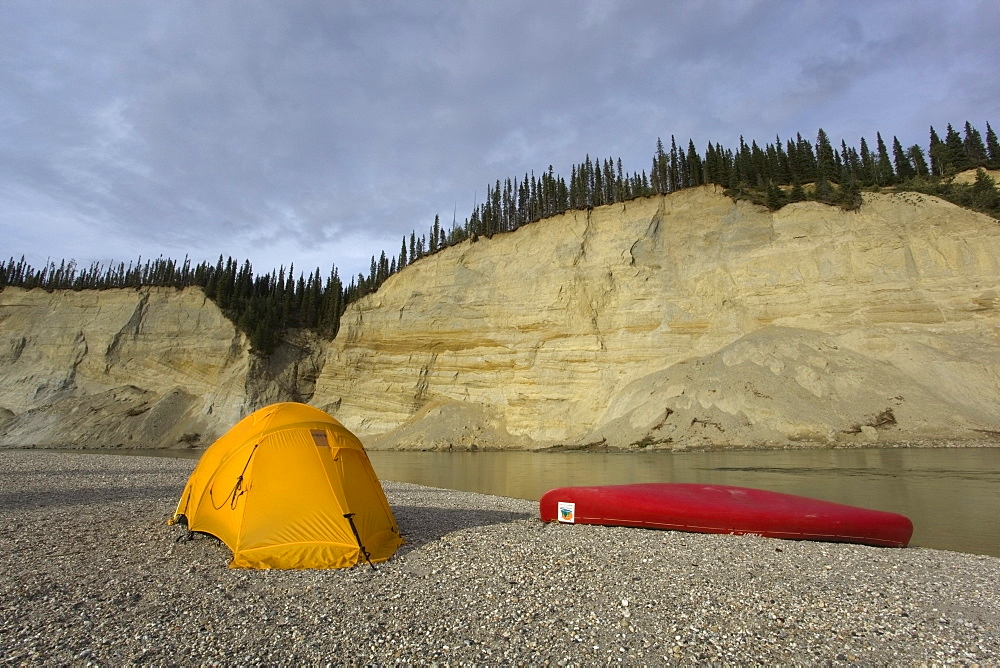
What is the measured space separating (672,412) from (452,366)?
1954 cm

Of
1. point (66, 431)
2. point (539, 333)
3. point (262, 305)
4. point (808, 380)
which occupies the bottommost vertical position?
point (66, 431)

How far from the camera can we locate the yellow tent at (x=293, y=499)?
6.17m

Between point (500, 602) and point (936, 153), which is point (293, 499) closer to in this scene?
point (500, 602)

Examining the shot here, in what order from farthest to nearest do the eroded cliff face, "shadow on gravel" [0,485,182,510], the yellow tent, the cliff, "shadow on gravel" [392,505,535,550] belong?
1. the cliff
2. the eroded cliff face
3. "shadow on gravel" [0,485,182,510]
4. "shadow on gravel" [392,505,535,550]
5. the yellow tent

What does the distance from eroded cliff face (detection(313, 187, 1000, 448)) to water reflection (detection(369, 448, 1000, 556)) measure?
4.90 metres

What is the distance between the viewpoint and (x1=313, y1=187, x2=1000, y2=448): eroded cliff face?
92.6 ft

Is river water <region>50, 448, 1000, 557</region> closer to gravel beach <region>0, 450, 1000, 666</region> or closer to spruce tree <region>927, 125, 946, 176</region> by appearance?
gravel beach <region>0, 450, 1000, 666</region>

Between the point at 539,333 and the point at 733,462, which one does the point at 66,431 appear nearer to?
the point at 539,333

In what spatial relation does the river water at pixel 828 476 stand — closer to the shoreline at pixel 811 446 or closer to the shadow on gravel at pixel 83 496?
the shoreline at pixel 811 446

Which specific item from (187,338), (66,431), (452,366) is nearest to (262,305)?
(187,338)

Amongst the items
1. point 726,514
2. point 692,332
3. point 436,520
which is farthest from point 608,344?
point 436,520

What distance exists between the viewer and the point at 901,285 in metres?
31.4

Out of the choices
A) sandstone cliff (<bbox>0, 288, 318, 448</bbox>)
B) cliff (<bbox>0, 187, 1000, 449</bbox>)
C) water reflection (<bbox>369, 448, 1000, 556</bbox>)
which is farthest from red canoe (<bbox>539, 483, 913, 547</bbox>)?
sandstone cliff (<bbox>0, 288, 318, 448</bbox>)

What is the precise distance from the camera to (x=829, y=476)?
16.8 metres
